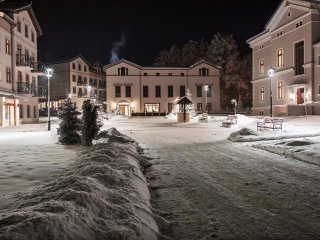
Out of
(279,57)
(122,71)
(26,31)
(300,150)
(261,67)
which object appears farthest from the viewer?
(122,71)

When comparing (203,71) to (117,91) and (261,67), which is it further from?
(261,67)

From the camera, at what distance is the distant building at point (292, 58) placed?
33.8 meters

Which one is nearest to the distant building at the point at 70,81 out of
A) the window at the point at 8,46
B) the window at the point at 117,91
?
the window at the point at 117,91

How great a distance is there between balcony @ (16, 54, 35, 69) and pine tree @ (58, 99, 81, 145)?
22398mm

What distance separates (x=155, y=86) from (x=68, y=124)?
175 ft

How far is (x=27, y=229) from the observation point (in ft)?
11.2

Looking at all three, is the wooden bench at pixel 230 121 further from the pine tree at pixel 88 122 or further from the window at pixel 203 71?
the window at pixel 203 71

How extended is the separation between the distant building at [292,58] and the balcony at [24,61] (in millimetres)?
26291

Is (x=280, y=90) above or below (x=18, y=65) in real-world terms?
below

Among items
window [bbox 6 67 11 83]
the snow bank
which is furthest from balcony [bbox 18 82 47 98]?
the snow bank

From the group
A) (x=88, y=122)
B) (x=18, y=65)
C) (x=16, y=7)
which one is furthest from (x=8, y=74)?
(x=88, y=122)

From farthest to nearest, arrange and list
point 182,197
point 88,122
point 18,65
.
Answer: point 18,65 < point 88,122 < point 182,197

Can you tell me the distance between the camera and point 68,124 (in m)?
15.6

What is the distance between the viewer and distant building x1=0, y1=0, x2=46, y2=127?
1255 inches
